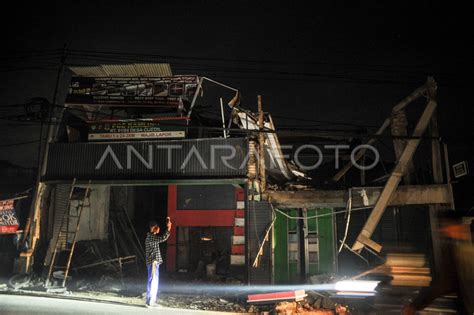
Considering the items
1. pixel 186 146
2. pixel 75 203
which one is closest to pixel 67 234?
pixel 75 203

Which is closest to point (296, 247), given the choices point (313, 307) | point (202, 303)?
point (313, 307)

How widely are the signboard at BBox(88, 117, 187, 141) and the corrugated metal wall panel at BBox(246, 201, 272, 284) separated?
Answer: 14.0 feet

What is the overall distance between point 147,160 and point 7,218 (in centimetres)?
592

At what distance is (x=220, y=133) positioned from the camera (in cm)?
1688

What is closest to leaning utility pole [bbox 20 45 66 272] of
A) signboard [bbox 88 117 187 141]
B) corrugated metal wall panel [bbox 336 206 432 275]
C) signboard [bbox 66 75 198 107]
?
signboard [bbox 66 75 198 107]

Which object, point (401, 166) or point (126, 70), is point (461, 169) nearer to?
point (401, 166)

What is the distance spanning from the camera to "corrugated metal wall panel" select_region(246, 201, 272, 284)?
1349 cm

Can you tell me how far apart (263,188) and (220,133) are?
6.72m

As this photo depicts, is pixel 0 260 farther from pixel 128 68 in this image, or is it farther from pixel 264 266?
pixel 264 266

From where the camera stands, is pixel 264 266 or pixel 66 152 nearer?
pixel 264 266

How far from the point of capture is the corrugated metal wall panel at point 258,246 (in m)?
13.5

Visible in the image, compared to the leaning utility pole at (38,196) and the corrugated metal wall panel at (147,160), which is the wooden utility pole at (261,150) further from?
the leaning utility pole at (38,196)

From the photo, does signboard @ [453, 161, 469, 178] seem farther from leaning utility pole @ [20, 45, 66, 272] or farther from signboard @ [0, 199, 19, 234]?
signboard @ [0, 199, 19, 234]

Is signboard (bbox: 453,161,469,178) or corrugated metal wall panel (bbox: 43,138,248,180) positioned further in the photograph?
corrugated metal wall panel (bbox: 43,138,248,180)
